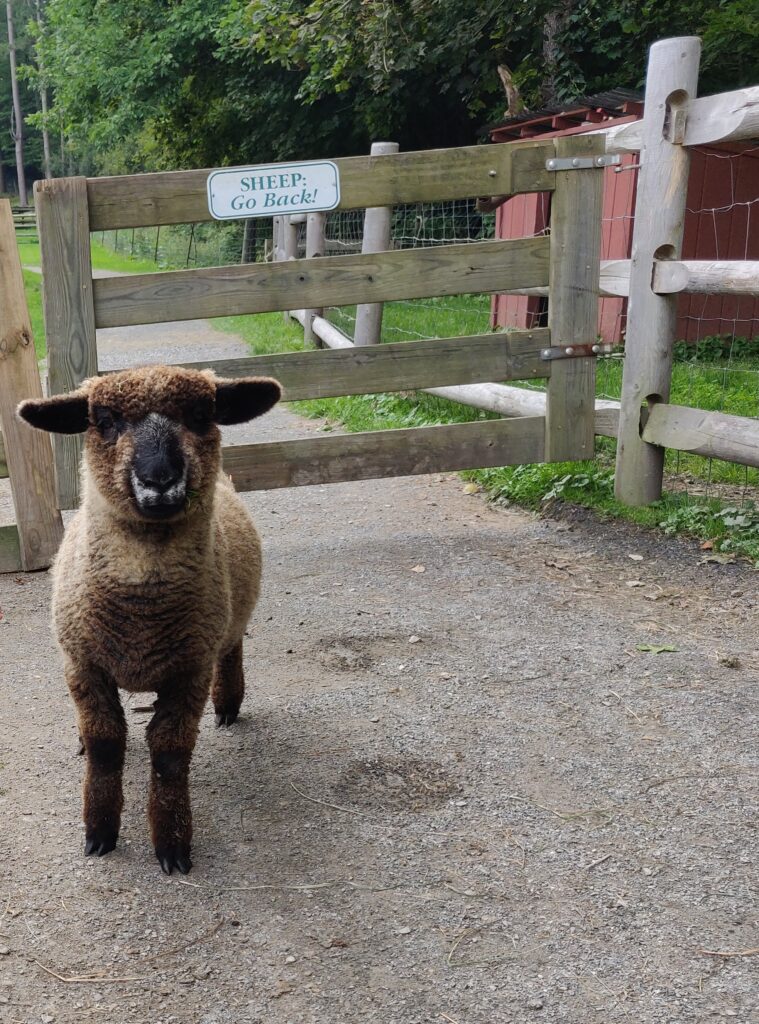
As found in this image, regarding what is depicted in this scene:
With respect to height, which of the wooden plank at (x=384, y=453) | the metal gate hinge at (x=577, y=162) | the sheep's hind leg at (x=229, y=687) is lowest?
the sheep's hind leg at (x=229, y=687)

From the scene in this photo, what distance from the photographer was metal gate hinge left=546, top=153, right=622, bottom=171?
223 inches

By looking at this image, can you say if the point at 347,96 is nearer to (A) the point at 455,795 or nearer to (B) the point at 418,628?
(B) the point at 418,628

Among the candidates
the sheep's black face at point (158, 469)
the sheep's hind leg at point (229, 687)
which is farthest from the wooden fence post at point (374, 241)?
the sheep's black face at point (158, 469)

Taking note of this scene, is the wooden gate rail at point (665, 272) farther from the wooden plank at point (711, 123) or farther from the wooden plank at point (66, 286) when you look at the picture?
the wooden plank at point (66, 286)

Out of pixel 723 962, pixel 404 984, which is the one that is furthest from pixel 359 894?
pixel 723 962

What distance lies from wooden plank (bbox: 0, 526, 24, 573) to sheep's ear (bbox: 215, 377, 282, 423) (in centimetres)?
297

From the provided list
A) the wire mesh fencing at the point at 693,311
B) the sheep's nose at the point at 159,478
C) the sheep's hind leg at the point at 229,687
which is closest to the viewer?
the sheep's nose at the point at 159,478

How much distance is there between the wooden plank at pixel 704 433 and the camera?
17.6 feet

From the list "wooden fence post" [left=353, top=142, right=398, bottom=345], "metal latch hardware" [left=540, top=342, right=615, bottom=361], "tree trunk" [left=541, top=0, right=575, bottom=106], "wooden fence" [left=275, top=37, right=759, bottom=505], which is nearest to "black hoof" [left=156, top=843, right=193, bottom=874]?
"wooden fence" [left=275, top=37, right=759, bottom=505]

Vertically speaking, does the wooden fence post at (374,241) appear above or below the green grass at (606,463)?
above

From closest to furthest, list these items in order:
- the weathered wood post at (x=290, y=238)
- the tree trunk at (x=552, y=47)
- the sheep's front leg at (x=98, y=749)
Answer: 1. the sheep's front leg at (x=98, y=749)
2. the weathered wood post at (x=290, y=238)
3. the tree trunk at (x=552, y=47)

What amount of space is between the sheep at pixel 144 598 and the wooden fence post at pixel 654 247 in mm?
3422

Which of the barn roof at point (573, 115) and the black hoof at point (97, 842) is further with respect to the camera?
the barn roof at point (573, 115)

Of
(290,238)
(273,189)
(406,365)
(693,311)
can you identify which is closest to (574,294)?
(406,365)
